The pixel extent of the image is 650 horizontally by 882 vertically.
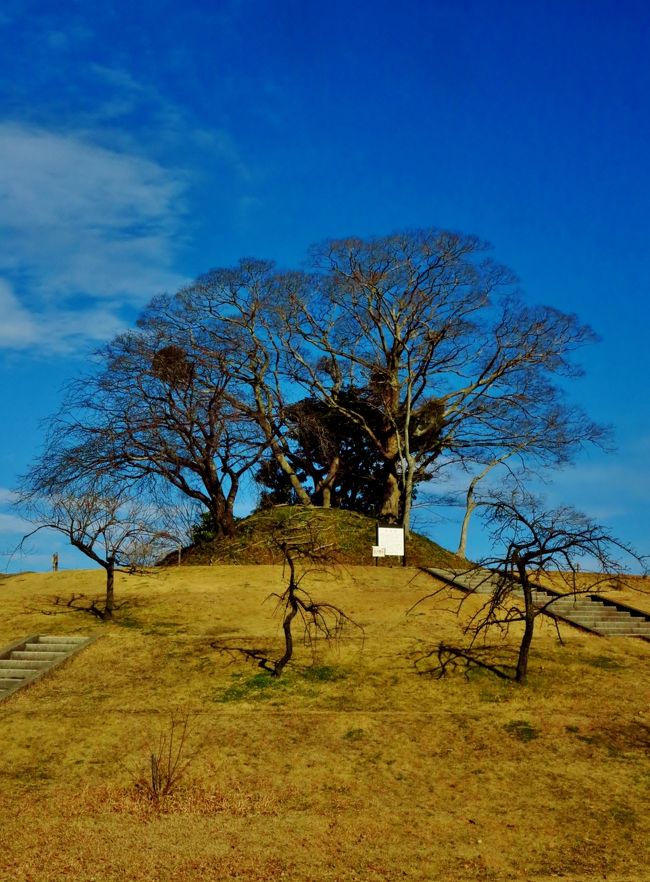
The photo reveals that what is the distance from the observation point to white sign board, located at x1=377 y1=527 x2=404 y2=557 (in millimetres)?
32562

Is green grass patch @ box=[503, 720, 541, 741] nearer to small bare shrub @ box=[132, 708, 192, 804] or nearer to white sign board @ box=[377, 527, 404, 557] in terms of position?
small bare shrub @ box=[132, 708, 192, 804]

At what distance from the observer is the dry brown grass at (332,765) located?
1127cm

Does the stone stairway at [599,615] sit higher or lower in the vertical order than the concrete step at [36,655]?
higher

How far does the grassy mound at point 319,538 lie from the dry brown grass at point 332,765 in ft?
33.4

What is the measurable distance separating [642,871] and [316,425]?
28.7 metres

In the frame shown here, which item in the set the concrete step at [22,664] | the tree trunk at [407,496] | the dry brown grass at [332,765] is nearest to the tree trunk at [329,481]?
the tree trunk at [407,496]

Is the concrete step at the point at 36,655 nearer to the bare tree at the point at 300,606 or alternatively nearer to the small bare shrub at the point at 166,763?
the bare tree at the point at 300,606

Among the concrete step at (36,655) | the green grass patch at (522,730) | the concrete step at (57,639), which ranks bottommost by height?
the green grass patch at (522,730)

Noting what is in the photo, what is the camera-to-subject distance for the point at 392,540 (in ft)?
108

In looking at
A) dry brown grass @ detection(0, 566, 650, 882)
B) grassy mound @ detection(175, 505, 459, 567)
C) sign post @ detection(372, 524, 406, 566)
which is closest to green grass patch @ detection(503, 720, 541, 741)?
dry brown grass @ detection(0, 566, 650, 882)

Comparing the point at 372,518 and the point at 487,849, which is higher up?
the point at 372,518

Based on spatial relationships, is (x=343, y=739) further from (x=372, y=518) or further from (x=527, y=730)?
(x=372, y=518)

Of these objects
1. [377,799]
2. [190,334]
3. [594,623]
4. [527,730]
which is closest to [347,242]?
[190,334]

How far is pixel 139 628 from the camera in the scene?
23781 millimetres
